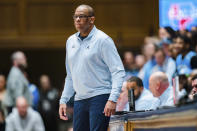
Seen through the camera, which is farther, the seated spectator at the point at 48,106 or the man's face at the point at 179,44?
the seated spectator at the point at 48,106

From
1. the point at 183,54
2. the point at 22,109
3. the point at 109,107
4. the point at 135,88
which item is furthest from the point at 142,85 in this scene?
the point at 22,109

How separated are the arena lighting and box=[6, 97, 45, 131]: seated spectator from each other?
3.07 m

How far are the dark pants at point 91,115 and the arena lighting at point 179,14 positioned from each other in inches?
243

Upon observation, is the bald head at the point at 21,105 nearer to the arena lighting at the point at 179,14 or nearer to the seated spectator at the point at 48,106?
the seated spectator at the point at 48,106

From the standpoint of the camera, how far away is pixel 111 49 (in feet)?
19.0

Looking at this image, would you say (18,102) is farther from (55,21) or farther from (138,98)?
(138,98)

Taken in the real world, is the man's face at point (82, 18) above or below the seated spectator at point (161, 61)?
above

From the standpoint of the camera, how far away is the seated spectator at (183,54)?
859 cm

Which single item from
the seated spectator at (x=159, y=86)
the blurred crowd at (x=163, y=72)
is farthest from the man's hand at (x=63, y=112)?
the seated spectator at (x=159, y=86)

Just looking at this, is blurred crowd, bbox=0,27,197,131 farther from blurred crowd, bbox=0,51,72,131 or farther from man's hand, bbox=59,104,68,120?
man's hand, bbox=59,104,68,120

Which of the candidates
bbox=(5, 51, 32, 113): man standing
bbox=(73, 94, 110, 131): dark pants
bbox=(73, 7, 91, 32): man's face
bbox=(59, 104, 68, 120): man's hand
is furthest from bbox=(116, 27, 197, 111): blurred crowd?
bbox=(5, 51, 32, 113): man standing

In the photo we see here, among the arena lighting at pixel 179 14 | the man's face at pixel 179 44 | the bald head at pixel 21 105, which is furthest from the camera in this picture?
the bald head at pixel 21 105

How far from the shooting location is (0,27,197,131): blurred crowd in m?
7.41

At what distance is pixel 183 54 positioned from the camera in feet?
28.7
